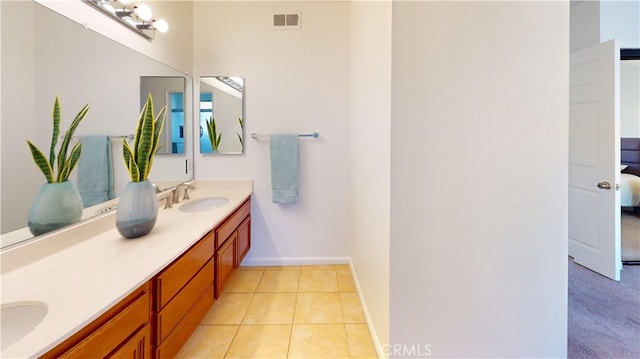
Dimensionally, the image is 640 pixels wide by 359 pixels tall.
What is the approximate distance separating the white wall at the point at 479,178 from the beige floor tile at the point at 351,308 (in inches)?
25.4

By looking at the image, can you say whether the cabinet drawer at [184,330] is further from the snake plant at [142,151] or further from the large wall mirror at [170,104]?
the large wall mirror at [170,104]

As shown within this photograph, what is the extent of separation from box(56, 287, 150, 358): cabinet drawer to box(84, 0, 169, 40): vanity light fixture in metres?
1.68

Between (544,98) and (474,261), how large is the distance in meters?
0.87

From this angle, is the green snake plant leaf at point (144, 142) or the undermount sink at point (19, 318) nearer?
the undermount sink at point (19, 318)

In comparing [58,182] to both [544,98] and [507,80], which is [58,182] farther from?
[544,98]

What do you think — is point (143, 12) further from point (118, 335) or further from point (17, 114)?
point (118, 335)

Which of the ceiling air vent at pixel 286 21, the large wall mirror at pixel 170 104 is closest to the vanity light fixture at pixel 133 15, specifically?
the large wall mirror at pixel 170 104

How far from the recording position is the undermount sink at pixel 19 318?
0.77 m

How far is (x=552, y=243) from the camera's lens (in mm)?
1276

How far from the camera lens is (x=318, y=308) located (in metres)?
1.95

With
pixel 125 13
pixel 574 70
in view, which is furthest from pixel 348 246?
pixel 574 70

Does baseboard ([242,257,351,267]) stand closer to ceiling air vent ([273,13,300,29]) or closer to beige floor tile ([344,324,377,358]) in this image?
beige floor tile ([344,324,377,358])

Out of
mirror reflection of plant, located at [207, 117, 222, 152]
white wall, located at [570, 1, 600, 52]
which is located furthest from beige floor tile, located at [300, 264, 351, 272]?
white wall, located at [570, 1, 600, 52]

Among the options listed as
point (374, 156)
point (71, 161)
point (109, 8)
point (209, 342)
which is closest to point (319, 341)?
point (209, 342)
